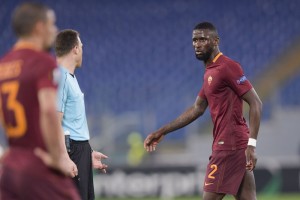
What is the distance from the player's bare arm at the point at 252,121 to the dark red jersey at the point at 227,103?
9 centimetres

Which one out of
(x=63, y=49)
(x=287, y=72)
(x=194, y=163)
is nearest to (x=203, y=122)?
(x=194, y=163)

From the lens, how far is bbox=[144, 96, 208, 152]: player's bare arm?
7094mm

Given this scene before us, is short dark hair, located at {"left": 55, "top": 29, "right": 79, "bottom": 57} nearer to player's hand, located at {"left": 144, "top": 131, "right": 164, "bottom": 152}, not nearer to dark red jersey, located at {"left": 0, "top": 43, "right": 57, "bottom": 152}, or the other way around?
player's hand, located at {"left": 144, "top": 131, "right": 164, "bottom": 152}

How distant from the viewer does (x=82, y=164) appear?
21.1 feet

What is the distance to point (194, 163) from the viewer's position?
14.2 meters

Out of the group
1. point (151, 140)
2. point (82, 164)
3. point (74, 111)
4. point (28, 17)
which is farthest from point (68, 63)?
point (28, 17)

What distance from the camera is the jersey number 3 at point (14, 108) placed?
3932 mm

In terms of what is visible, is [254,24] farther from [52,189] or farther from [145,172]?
[52,189]

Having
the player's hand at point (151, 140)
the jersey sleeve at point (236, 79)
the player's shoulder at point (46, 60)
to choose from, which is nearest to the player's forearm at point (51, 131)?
the player's shoulder at point (46, 60)

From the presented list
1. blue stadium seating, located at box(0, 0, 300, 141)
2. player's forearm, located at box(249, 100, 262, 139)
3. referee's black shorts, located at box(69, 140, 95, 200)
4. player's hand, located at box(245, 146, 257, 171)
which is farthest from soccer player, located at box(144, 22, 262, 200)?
blue stadium seating, located at box(0, 0, 300, 141)

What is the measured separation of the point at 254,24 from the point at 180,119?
11.7 meters

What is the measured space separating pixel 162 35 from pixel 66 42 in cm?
1241

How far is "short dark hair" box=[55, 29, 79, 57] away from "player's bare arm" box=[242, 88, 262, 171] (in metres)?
1.59

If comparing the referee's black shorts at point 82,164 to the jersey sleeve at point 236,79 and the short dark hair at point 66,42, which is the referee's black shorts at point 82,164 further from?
the jersey sleeve at point 236,79
